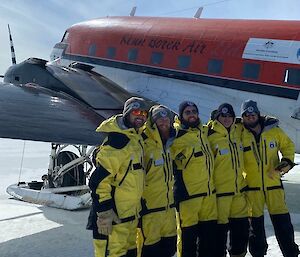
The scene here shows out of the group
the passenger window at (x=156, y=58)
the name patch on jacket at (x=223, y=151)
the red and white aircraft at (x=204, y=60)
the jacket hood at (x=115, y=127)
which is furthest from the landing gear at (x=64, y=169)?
the jacket hood at (x=115, y=127)

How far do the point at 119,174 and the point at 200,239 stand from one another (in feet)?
4.90

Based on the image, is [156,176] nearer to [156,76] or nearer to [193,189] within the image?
[193,189]

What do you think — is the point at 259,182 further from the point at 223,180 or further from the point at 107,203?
the point at 107,203

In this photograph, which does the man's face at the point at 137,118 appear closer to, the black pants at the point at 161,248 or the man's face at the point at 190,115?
the man's face at the point at 190,115

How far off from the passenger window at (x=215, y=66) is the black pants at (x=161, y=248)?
6023mm

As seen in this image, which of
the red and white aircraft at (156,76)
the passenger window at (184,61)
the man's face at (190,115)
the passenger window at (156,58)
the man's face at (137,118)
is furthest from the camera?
the passenger window at (156,58)

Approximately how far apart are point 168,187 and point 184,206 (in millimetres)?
451

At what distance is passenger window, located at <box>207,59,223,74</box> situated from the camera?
1033 centimetres

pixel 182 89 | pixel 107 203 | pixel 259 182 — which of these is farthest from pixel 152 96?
pixel 107 203

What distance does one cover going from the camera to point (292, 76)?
365 inches

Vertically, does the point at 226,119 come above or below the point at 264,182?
above

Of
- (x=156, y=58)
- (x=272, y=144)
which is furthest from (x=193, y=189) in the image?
(x=156, y=58)

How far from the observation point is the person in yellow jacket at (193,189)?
531cm

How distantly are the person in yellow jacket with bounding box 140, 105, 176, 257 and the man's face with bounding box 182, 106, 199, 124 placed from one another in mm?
390
